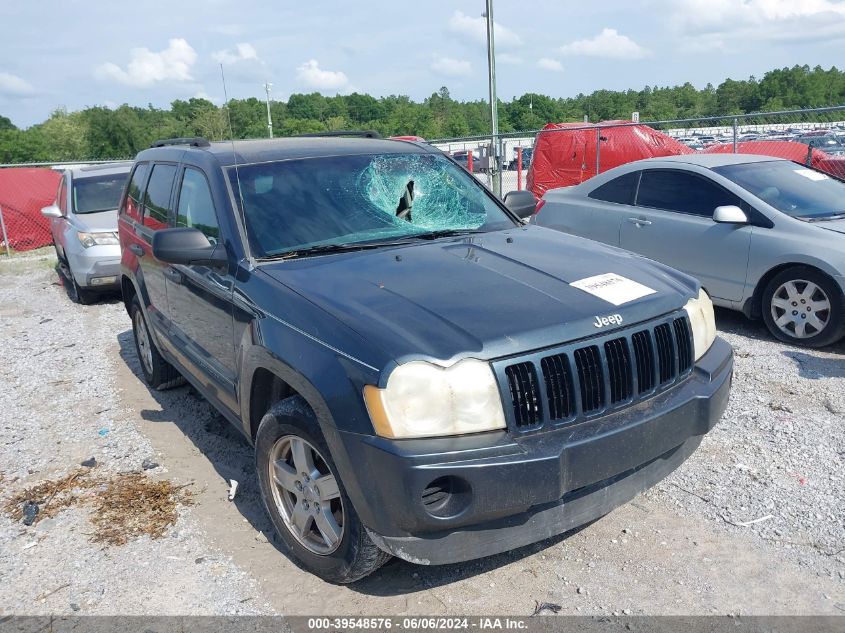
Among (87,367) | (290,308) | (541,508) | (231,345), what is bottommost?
(87,367)

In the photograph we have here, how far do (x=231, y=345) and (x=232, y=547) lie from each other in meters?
0.99

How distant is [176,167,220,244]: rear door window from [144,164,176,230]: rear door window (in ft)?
0.97

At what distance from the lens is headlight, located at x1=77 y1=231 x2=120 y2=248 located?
9328 mm

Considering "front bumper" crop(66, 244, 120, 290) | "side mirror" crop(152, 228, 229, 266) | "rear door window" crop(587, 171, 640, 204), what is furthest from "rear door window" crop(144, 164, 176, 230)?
"rear door window" crop(587, 171, 640, 204)

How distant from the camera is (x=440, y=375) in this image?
253 cm

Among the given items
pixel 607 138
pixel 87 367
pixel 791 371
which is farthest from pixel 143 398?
pixel 607 138

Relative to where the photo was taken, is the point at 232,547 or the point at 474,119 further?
the point at 474,119

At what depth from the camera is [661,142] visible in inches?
701

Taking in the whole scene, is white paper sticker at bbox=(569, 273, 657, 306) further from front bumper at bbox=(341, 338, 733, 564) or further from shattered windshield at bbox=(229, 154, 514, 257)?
shattered windshield at bbox=(229, 154, 514, 257)

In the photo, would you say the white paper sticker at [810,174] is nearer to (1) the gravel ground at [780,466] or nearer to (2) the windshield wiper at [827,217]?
(2) the windshield wiper at [827,217]

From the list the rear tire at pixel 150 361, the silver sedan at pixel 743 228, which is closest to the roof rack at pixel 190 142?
the rear tire at pixel 150 361

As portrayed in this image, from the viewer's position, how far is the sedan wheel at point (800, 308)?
19.6 feet

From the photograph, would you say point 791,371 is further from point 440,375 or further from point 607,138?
point 607,138

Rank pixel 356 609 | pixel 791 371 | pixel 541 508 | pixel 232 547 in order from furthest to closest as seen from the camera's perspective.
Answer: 1. pixel 791 371
2. pixel 232 547
3. pixel 356 609
4. pixel 541 508
